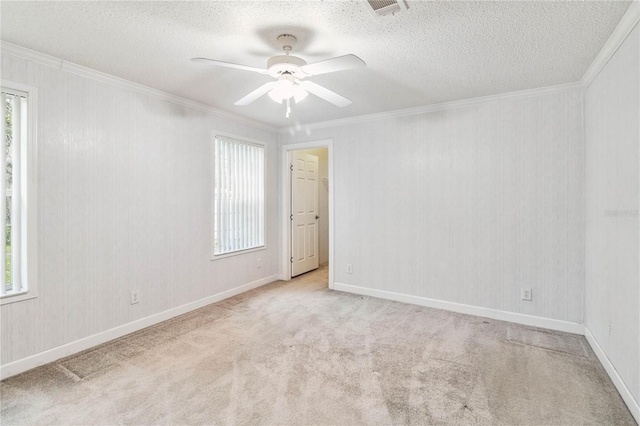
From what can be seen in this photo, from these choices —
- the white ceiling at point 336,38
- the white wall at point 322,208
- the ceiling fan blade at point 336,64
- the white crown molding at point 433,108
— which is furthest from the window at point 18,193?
the white wall at point 322,208

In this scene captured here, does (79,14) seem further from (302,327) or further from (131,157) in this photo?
(302,327)

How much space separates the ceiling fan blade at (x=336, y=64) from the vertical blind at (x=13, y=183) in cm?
213

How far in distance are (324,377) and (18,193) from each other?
2.60 metres

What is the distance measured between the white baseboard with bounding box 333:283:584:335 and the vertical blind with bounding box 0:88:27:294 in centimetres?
334

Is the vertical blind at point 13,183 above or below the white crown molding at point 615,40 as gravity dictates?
below

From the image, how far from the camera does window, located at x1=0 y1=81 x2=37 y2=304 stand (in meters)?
2.34

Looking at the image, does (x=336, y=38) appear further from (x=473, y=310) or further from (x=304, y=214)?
(x=304, y=214)

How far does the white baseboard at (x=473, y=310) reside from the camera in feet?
10.2

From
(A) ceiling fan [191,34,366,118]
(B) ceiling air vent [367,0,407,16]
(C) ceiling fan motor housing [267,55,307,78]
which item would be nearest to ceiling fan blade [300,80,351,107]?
(A) ceiling fan [191,34,366,118]

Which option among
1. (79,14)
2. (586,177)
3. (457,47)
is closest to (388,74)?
(457,47)

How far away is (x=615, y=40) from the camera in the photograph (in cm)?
213

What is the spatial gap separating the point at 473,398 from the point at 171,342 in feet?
7.95

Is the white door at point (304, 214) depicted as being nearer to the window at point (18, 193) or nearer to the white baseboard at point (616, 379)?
the window at point (18, 193)

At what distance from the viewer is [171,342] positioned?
9.38ft
